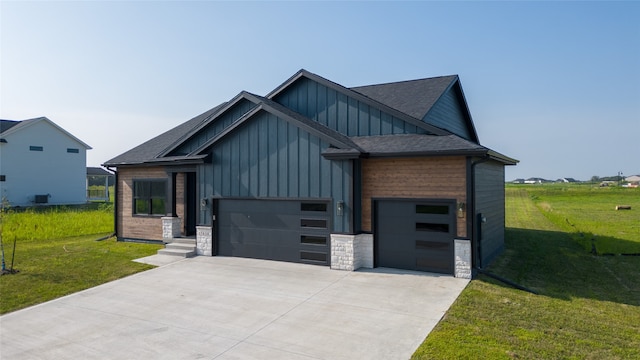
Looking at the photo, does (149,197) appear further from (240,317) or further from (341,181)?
(240,317)

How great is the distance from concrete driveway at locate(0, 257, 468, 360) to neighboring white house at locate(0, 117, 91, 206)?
29247 millimetres

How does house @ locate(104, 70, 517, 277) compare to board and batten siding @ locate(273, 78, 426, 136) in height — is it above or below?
below

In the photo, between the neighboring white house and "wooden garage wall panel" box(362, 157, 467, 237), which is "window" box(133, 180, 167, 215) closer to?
"wooden garage wall panel" box(362, 157, 467, 237)

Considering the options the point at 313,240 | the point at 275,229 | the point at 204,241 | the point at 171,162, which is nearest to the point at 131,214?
the point at 171,162

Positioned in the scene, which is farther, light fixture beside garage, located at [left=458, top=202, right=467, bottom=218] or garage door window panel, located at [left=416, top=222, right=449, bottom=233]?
garage door window panel, located at [left=416, top=222, right=449, bottom=233]

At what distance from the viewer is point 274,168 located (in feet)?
38.5

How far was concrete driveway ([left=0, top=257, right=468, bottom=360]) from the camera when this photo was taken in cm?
576

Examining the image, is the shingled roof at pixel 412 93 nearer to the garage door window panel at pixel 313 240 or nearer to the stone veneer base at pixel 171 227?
the garage door window panel at pixel 313 240

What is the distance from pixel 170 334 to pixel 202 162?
288 inches

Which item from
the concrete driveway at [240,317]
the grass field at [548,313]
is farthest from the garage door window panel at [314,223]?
the grass field at [548,313]

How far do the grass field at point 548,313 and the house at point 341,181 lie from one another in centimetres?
151

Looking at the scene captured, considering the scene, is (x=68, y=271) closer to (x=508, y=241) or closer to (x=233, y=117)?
(x=233, y=117)

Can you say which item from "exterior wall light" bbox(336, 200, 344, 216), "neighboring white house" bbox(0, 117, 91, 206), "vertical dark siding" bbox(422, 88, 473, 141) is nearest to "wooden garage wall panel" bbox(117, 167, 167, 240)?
"exterior wall light" bbox(336, 200, 344, 216)

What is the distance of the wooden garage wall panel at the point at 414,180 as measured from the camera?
384 inches
